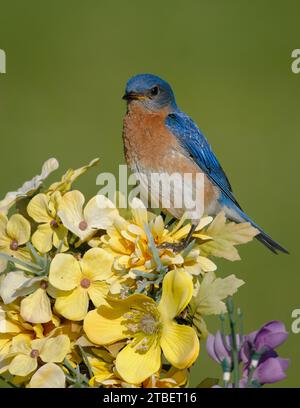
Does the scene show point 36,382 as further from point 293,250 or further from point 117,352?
point 293,250

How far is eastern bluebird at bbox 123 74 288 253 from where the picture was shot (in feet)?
8.73

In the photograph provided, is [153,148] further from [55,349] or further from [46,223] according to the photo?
[55,349]

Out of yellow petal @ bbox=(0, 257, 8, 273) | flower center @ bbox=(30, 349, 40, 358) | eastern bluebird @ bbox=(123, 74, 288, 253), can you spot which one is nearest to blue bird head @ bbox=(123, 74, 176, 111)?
eastern bluebird @ bbox=(123, 74, 288, 253)

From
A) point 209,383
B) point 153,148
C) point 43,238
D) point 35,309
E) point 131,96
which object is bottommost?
point 209,383

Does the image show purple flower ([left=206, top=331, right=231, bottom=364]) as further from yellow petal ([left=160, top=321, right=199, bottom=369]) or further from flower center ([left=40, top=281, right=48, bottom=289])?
flower center ([left=40, top=281, right=48, bottom=289])

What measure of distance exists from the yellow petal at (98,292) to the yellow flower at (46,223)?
0.29 feet

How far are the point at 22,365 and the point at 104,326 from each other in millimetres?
145

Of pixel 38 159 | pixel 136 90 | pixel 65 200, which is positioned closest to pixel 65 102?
pixel 38 159

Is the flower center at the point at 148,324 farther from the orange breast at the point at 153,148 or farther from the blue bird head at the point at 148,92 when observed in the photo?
the blue bird head at the point at 148,92

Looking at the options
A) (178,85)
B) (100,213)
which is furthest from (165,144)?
(178,85)

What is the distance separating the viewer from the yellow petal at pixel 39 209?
1501 mm

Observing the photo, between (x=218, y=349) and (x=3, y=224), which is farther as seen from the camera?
(x=3, y=224)

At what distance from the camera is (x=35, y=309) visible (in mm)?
1363

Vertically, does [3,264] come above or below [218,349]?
above
